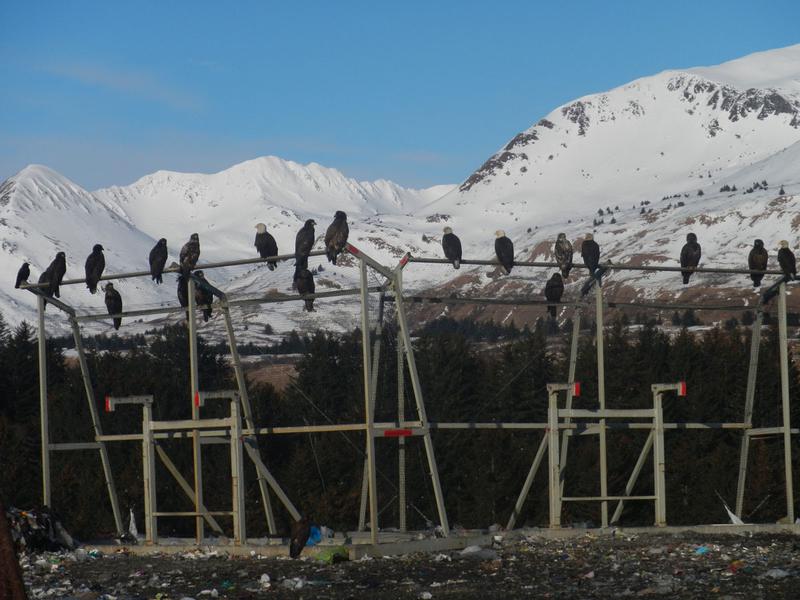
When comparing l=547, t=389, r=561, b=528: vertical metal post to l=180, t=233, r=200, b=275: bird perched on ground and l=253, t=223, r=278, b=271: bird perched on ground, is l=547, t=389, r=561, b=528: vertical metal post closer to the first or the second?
l=253, t=223, r=278, b=271: bird perched on ground

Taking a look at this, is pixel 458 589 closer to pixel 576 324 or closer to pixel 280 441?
pixel 576 324

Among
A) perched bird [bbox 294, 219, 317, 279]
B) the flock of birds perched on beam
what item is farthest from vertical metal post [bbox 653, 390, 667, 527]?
perched bird [bbox 294, 219, 317, 279]

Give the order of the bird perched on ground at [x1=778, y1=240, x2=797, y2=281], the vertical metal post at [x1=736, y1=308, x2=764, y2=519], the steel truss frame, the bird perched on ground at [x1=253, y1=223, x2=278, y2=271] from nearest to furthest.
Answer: the steel truss frame → the bird perched on ground at [x1=778, y1=240, x2=797, y2=281] → the vertical metal post at [x1=736, y1=308, x2=764, y2=519] → the bird perched on ground at [x1=253, y1=223, x2=278, y2=271]

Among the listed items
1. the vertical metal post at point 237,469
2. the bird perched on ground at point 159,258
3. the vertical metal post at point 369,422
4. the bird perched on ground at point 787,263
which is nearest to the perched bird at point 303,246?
the bird perched on ground at point 159,258

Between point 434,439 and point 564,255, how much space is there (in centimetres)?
2217

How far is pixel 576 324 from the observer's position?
88.8 feet

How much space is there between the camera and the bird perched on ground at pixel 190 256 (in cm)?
2562

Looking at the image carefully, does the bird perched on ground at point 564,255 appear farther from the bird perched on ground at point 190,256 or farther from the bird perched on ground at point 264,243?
the bird perched on ground at point 190,256

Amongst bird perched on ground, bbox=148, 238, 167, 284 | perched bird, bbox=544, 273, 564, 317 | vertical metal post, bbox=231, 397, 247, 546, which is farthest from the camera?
perched bird, bbox=544, 273, 564, 317

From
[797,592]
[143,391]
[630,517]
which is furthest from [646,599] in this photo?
[143,391]

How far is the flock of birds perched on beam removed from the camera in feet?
84.3

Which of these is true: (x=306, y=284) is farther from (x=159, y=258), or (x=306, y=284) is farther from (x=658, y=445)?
(x=658, y=445)

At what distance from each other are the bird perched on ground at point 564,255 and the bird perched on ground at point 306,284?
482 cm

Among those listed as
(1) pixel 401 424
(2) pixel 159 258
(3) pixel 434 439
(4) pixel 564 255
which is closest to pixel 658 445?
(4) pixel 564 255
